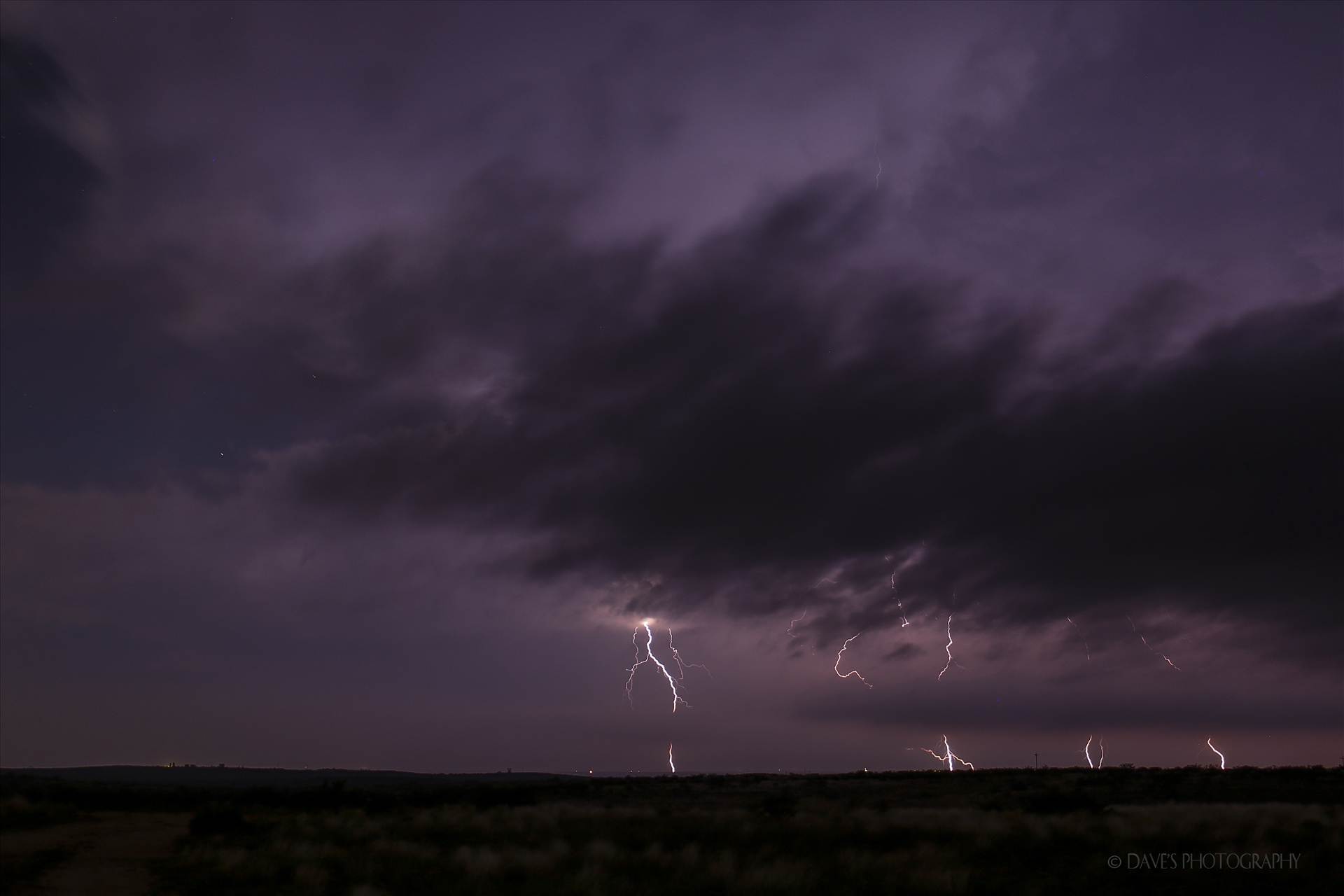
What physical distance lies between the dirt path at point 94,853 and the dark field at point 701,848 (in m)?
0.10

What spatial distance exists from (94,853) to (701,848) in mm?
14021

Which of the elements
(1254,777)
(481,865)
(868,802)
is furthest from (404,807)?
(1254,777)

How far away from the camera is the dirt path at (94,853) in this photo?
629 inches

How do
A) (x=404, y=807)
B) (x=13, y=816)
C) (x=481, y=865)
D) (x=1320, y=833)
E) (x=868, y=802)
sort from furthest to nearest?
(x=404, y=807) → (x=868, y=802) → (x=13, y=816) → (x=1320, y=833) → (x=481, y=865)

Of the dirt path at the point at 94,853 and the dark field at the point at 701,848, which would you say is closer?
the dark field at the point at 701,848

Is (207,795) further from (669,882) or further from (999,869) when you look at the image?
(999,869)

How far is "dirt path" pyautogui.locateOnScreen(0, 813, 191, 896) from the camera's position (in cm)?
1598

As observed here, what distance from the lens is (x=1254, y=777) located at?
4762 centimetres

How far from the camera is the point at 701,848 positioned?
21.2 m

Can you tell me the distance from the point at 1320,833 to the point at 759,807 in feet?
58.8

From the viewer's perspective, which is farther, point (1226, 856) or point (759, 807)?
point (759, 807)

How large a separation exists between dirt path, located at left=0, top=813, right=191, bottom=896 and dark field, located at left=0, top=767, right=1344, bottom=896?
96 mm

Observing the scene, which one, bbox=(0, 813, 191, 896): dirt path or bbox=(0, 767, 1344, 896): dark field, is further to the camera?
bbox=(0, 813, 191, 896): dirt path

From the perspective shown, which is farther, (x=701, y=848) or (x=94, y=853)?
(x=701, y=848)
